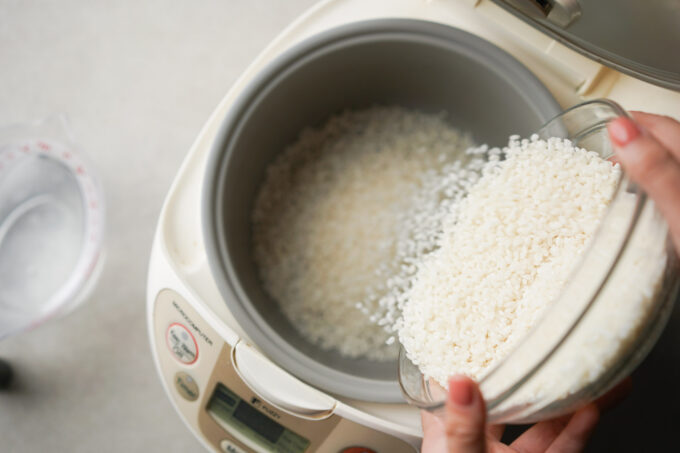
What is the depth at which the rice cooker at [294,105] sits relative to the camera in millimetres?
672

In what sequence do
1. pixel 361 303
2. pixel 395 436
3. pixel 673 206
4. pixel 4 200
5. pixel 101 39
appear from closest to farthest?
pixel 673 206
pixel 395 436
pixel 361 303
pixel 4 200
pixel 101 39

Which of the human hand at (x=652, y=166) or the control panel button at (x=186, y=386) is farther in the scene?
the control panel button at (x=186, y=386)

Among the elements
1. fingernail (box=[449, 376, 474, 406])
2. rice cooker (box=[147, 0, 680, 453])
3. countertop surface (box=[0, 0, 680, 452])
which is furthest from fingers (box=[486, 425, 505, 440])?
countertop surface (box=[0, 0, 680, 452])

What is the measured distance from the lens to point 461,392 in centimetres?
43

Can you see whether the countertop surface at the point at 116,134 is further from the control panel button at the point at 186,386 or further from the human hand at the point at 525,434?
the human hand at the point at 525,434

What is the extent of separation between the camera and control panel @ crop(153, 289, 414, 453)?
0.71 metres

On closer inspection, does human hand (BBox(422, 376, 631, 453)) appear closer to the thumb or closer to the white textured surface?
the thumb

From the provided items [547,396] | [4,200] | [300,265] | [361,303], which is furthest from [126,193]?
[547,396]

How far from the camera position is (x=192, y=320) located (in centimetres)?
73

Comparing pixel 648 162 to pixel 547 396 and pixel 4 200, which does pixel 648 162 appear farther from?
pixel 4 200

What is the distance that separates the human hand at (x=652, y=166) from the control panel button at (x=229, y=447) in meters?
0.67

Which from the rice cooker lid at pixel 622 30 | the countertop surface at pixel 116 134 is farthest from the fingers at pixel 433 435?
the countertop surface at pixel 116 134

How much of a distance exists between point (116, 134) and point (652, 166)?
1.11 m

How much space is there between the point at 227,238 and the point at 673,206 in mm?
585
